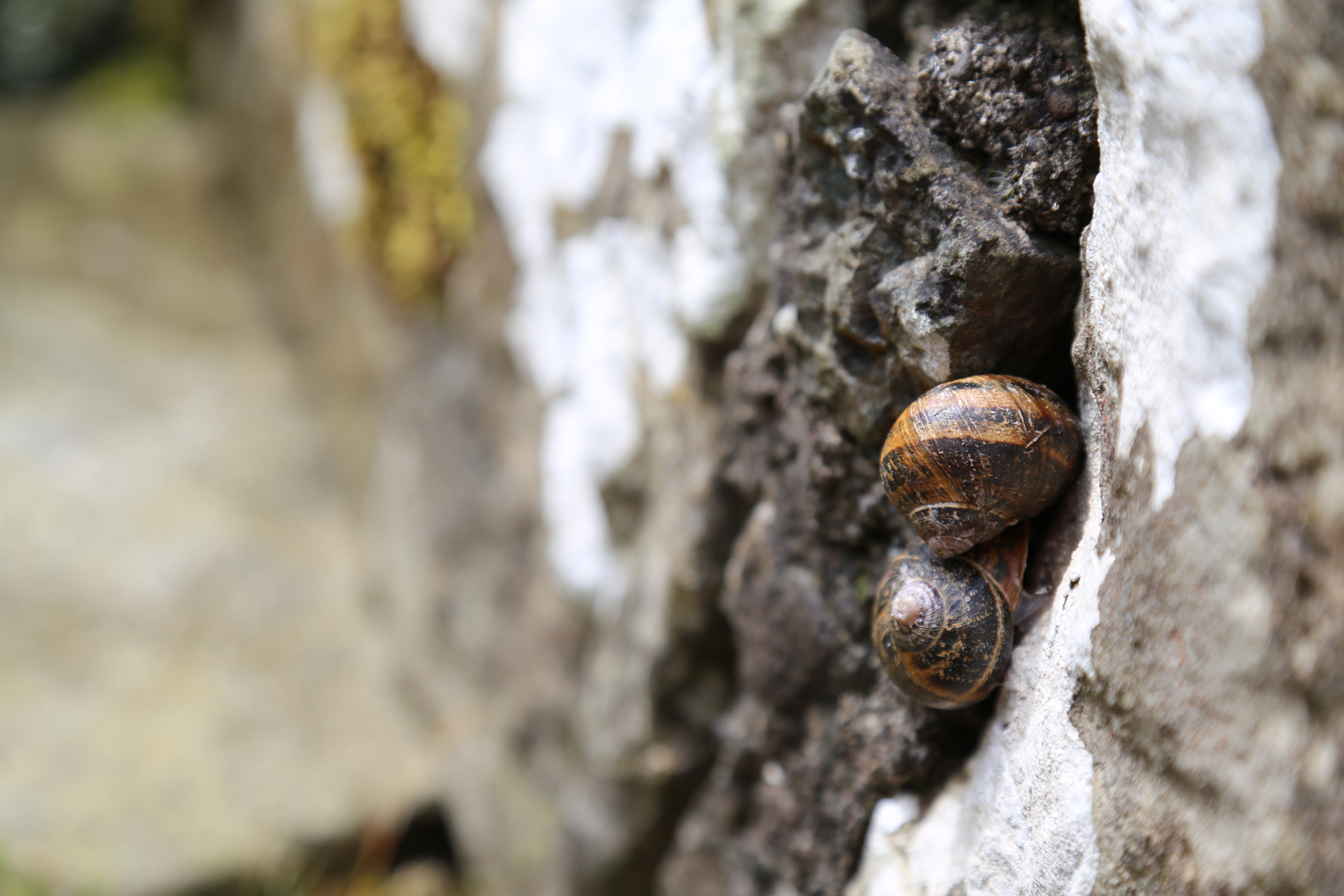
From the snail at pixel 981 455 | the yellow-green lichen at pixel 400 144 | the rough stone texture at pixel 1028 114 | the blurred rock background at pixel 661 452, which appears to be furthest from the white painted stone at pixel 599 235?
the snail at pixel 981 455

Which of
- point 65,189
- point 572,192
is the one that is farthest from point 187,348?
point 572,192

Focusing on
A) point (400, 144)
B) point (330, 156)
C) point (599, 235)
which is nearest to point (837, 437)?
point (599, 235)

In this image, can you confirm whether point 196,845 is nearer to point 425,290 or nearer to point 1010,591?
point 425,290

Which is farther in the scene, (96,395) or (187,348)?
(187,348)

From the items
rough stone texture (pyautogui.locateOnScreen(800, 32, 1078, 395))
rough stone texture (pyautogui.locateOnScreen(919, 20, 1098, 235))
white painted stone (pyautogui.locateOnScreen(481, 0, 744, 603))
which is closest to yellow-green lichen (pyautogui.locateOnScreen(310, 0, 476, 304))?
white painted stone (pyautogui.locateOnScreen(481, 0, 744, 603))

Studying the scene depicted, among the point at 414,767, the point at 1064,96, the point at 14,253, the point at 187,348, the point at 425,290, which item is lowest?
the point at 414,767
